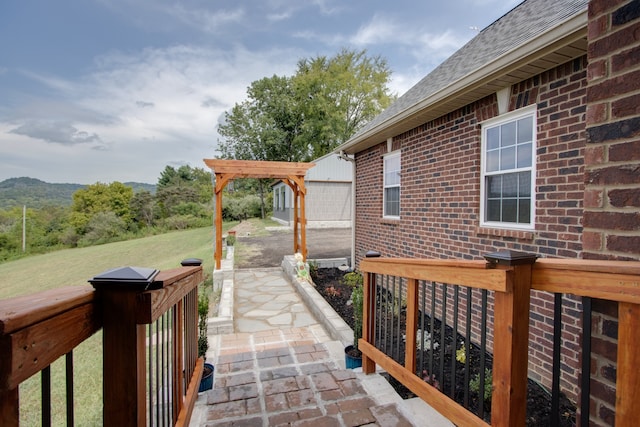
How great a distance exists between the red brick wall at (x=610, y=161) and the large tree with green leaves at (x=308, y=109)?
2784 centimetres

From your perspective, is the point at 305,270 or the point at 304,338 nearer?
the point at 304,338

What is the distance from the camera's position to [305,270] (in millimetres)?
6848

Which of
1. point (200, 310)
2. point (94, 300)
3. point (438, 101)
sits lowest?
point (200, 310)

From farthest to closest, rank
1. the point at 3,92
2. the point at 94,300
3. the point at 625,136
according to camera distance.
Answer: the point at 3,92
the point at 625,136
the point at 94,300

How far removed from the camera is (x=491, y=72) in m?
3.30

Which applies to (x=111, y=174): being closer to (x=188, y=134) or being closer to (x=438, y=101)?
(x=188, y=134)

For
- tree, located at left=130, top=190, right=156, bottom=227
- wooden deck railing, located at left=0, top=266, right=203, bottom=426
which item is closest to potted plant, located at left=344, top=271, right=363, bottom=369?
wooden deck railing, located at left=0, top=266, right=203, bottom=426

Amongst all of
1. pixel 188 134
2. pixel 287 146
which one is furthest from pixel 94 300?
pixel 188 134

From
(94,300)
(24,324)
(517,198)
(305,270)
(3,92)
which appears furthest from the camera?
(3,92)

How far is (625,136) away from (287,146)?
3076 centimetres

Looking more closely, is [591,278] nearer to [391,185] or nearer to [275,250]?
[391,185]

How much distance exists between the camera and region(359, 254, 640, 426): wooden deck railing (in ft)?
3.65

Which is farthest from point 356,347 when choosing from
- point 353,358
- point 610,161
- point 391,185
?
point 391,185

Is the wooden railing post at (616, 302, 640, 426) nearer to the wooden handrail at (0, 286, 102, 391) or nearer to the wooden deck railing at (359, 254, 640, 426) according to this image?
the wooden deck railing at (359, 254, 640, 426)
